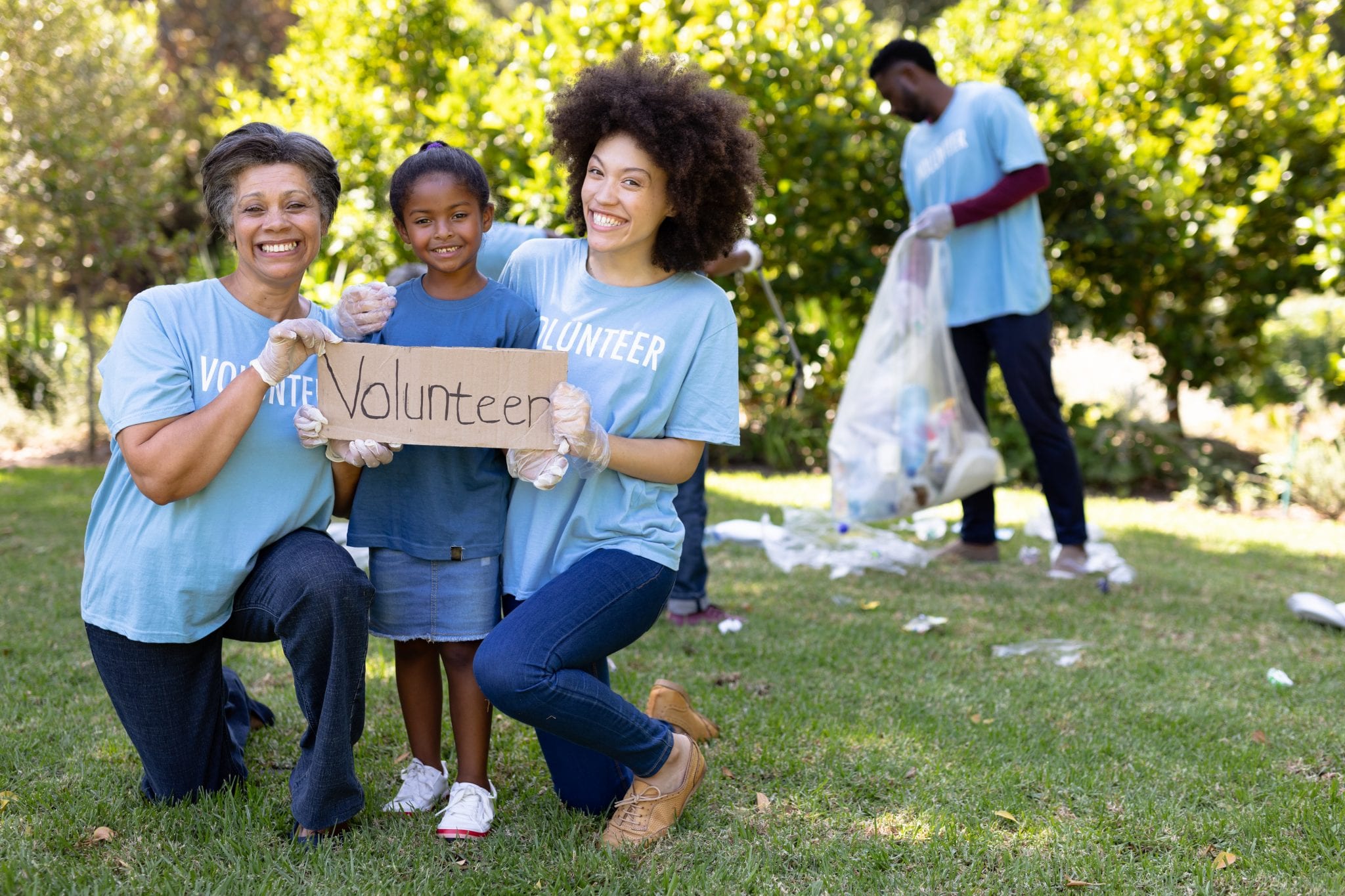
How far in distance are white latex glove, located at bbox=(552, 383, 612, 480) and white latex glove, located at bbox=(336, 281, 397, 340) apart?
42 cm

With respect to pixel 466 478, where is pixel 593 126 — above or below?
above

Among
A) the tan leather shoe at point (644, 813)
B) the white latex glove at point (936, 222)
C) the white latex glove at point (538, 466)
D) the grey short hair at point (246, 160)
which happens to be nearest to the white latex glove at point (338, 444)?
the white latex glove at point (538, 466)

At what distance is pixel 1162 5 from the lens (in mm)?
7426

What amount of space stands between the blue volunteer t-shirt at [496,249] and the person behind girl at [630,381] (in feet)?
0.52

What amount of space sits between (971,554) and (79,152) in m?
6.35

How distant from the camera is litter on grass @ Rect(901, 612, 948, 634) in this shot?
12.7ft

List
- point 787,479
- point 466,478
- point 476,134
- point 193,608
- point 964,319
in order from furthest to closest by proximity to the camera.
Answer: point 787,479
point 476,134
point 964,319
point 466,478
point 193,608

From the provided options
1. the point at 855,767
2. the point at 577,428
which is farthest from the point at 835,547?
the point at 577,428

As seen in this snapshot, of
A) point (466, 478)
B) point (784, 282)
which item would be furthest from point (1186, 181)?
point (466, 478)

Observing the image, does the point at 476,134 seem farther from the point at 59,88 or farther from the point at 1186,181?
the point at 1186,181

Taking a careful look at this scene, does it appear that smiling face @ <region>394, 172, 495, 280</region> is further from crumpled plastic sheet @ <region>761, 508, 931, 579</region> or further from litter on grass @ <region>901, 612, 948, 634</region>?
crumpled plastic sheet @ <region>761, 508, 931, 579</region>

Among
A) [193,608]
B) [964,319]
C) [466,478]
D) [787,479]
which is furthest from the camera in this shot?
[787,479]

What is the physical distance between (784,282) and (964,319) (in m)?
3.07

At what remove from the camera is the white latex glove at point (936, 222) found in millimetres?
4426
